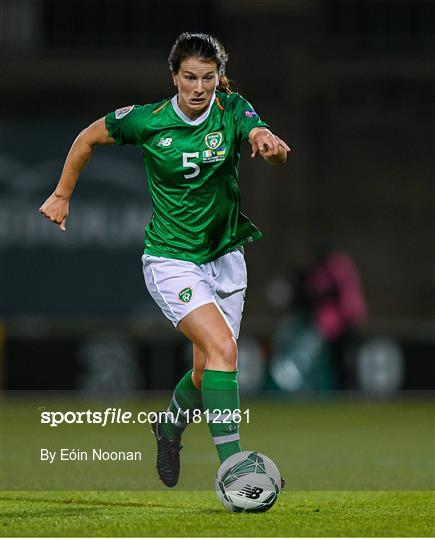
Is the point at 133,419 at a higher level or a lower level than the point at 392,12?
lower

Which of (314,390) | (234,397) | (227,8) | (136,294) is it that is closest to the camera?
(234,397)

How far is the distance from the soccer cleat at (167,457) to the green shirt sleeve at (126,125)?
4.73 ft

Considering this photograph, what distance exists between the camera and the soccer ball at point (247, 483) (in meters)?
6.05

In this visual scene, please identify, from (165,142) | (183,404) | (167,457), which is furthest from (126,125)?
(167,457)

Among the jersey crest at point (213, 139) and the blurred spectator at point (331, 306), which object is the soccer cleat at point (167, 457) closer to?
the jersey crest at point (213, 139)

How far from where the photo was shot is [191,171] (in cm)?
649

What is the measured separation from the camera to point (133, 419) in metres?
12.4

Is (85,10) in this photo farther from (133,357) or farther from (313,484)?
(313,484)

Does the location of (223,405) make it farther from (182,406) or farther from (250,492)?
(182,406)

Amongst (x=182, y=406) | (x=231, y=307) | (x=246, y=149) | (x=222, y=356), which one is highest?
(x=246, y=149)

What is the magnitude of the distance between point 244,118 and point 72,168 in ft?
3.01

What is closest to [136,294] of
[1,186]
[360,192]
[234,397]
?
[1,186]

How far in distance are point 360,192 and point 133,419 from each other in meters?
8.11

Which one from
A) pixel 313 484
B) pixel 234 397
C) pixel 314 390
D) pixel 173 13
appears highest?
pixel 173 13
